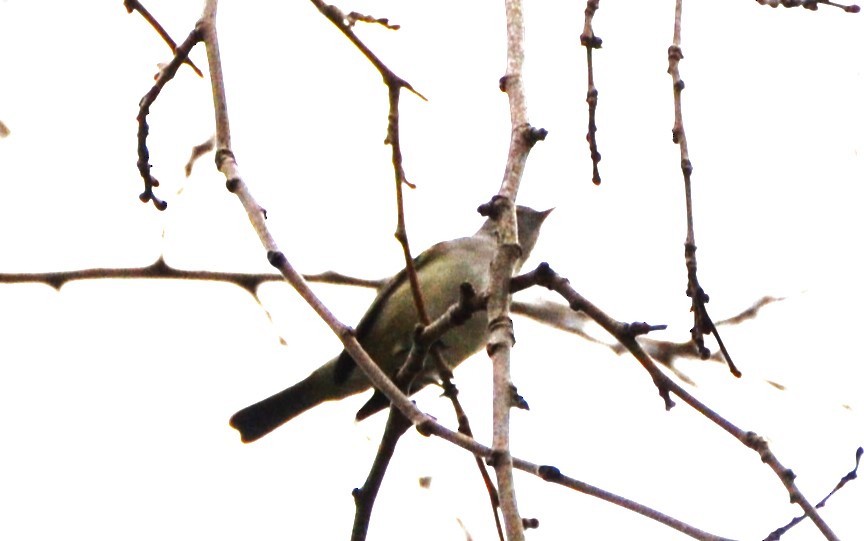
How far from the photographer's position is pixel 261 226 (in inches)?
79.3

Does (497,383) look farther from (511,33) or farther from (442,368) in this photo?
(442,368)

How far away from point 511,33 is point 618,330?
27.4 inches

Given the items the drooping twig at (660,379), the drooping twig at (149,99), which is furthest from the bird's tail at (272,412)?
the drooping twig at (660,379)

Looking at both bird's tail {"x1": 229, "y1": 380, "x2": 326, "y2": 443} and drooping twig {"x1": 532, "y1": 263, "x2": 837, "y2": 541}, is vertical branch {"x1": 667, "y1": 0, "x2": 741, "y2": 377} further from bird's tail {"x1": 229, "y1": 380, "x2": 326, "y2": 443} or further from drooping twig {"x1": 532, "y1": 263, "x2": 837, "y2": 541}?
bird's tail {"x1": 229, "y1": 380, "x2": 326, "y2": 443}

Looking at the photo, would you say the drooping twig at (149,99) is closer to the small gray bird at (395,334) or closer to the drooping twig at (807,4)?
the drooping twig at (807,4)

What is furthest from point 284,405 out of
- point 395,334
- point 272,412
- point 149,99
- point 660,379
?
point 660,379

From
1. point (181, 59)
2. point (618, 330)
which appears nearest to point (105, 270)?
point (181, 59)

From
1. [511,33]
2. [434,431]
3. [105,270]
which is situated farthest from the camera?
[105,270]

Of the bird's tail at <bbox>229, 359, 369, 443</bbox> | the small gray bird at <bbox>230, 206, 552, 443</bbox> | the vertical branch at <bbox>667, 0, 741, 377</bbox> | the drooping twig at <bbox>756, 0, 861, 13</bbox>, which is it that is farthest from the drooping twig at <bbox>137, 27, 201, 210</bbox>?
the bird's tail at <bbox>229, 359, 369, 443</bbox>

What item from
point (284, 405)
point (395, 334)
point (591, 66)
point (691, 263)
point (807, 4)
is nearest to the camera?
point (691, 263)

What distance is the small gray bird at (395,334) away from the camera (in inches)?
208

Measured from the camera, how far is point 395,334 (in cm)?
557

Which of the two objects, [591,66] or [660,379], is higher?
[591,66]

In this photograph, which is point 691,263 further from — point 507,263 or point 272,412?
point 272,412
